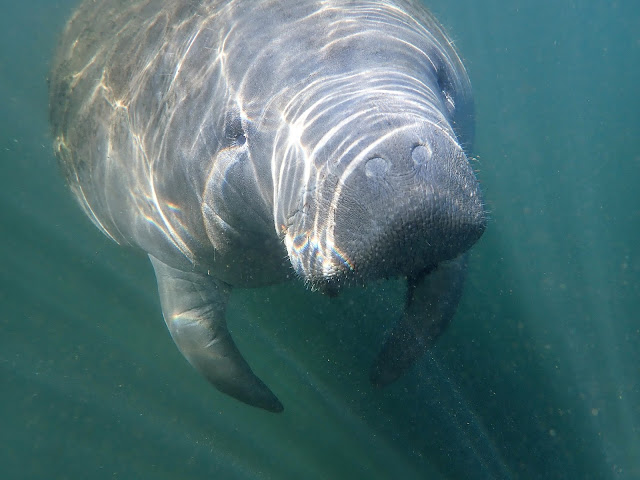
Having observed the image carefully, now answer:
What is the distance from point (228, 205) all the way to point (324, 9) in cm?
128

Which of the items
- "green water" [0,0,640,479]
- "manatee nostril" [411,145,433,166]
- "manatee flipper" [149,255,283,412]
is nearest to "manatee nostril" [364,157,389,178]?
"manatee nostril" [411,145,433,166]

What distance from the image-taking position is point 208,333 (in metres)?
4.18

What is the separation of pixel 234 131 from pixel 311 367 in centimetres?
437

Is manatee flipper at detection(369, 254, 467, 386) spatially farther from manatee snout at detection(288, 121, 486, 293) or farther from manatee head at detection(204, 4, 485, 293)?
manatee snout at detection(288, 121, 486, 293)

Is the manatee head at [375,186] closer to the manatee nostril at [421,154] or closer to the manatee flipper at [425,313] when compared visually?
the manatee nostril at [421,154]

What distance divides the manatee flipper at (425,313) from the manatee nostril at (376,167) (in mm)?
1951

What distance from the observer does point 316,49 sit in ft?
7.72

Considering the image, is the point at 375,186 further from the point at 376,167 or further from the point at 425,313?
the point at 425,313

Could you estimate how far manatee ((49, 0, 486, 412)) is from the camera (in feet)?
6.02

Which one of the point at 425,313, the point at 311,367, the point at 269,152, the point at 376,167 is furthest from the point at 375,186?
the point at 311,367

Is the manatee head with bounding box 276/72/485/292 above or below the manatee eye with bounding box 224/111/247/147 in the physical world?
below

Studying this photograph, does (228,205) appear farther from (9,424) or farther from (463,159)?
(9,424)

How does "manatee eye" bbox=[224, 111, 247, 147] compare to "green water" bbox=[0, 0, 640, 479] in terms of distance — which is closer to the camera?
"manatee eye" bbox=[224, 111, 247, 147]

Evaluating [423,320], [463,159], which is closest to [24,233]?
[423,320]
